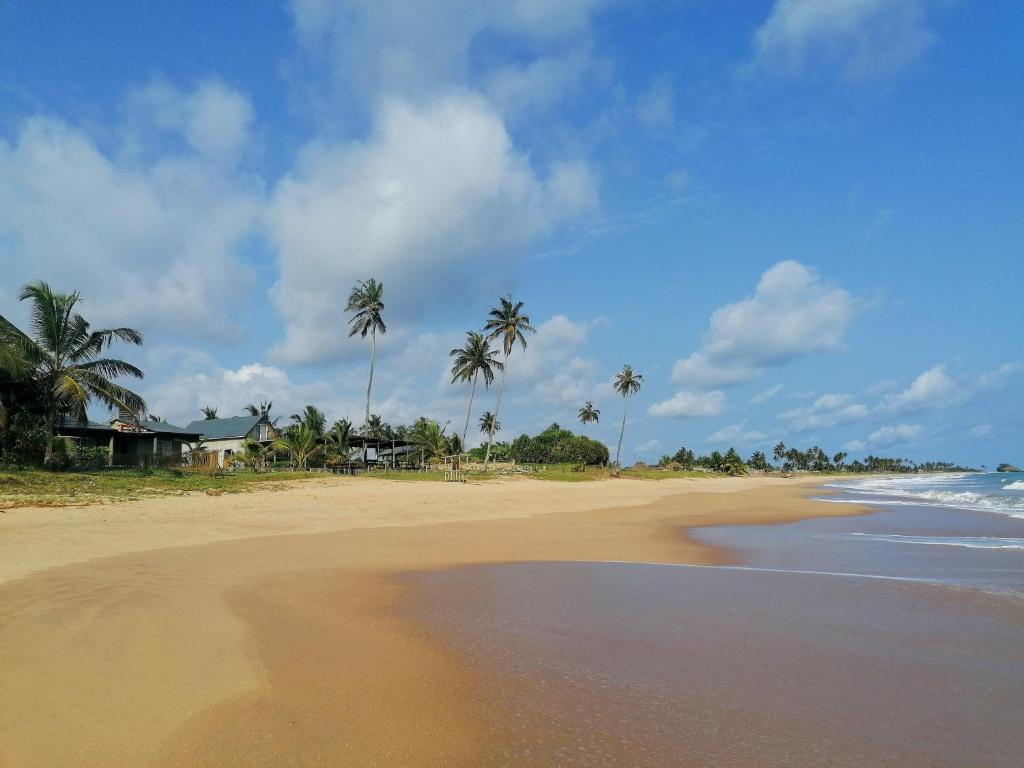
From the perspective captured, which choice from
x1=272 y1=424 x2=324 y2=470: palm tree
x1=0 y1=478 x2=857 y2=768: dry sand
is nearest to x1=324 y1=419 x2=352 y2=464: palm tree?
x1=272 y1=424 x2=324 y2=470: palm tree

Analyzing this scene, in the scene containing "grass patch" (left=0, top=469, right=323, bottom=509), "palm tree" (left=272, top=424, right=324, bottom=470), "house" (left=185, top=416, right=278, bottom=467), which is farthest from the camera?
"house" (left=185, top=416, right=278, bottom=467)

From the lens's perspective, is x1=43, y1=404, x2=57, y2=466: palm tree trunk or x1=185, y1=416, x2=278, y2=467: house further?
x1=185, y1=416, x2=278, y2=467: house

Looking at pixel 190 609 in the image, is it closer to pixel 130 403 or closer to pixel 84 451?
pixel 130 403

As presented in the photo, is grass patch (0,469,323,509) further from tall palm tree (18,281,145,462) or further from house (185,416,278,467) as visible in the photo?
house (185,416,278,467)

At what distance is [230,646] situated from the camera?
555 centimetres

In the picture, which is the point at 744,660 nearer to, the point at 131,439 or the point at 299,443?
the point at 299,443

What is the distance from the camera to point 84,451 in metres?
34.9

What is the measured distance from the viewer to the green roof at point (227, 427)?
180 ft

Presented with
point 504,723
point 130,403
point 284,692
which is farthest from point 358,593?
point 130,403

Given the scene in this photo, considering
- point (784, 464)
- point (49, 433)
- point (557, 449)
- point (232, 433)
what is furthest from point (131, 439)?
point (784, 464)

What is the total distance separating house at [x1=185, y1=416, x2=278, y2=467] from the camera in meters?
53.8

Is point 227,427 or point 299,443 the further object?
point 227,427

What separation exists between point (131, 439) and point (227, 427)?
1716cm

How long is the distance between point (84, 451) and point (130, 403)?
33.3ft
